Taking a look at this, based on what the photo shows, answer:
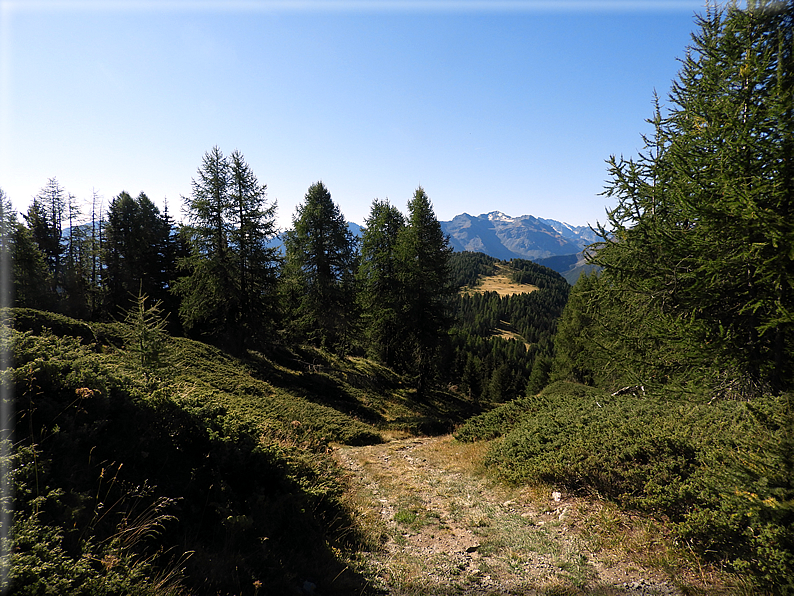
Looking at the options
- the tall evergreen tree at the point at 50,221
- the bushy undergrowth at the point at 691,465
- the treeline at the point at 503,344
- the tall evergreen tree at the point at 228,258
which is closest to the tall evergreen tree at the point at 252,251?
the tall evergreen tree at the point at 228,258

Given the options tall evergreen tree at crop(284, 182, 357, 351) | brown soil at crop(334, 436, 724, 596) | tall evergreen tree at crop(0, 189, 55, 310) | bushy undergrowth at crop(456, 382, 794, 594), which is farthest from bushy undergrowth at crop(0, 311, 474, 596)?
tall evergreen tree at crop(0, 189, 55, 310)

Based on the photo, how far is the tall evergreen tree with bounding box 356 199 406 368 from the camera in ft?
75.8

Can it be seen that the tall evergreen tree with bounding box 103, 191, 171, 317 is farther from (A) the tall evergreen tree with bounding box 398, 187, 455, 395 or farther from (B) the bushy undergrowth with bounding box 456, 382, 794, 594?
(B) the bushy undergrowth with bounding box 456, 382, 794, 594

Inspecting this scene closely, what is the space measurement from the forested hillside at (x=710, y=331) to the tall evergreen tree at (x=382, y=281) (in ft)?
46.1

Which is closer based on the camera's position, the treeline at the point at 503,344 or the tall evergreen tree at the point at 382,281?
the tall evergreen tree at the point at 382,281

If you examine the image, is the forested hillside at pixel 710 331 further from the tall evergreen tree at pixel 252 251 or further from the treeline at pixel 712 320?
the tall evergreen tree at pixel 252 251

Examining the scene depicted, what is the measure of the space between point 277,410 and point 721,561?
13.1 metres

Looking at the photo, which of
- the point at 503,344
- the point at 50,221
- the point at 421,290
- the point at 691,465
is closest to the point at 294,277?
the point at 421,290

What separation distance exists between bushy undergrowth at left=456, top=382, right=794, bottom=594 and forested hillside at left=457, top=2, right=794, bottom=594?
0.02 m

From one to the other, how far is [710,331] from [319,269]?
2129 centimetres

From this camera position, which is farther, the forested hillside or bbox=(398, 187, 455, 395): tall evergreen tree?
bbox=(398, 187, 455, 395): tall evergreen tree

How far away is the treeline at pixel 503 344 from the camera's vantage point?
242ft

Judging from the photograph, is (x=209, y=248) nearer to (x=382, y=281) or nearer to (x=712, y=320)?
(x=382, y=281)

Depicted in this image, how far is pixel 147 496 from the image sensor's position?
171 inches
